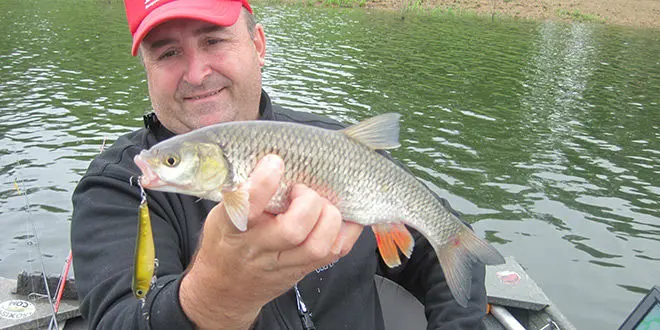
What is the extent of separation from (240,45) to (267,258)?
4.90ft

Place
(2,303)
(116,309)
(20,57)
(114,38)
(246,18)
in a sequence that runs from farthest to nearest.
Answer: (114,38) < (20,57) < (2,303) < (246,18) < (116,309)

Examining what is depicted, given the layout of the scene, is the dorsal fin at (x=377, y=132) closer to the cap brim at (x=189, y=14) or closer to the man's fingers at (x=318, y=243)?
the man's fingers at (x=318, y=243)

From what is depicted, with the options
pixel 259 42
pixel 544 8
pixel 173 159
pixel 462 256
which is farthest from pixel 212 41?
pixel 544 8

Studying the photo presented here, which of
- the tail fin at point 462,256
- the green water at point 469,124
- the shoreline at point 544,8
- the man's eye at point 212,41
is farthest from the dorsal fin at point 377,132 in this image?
the shoreline at point 544,8

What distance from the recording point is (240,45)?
277 cm

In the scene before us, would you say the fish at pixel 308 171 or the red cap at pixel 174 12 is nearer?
the fish at pixel 308 171

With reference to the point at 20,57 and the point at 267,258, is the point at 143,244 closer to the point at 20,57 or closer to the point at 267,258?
the point at 267,258

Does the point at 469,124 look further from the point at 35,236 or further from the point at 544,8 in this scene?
the point at 544,8

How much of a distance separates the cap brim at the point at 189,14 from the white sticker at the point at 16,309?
8.51 feet

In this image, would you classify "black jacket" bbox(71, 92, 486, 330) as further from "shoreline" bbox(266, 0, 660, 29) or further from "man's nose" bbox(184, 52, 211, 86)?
"shoreline" bbox(266, 0, 660, 29)

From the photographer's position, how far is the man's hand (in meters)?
1.57

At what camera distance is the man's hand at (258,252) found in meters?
1.57

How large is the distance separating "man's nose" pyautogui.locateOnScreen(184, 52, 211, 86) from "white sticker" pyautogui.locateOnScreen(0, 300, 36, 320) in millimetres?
2595

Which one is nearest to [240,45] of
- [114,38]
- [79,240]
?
[79,240]
